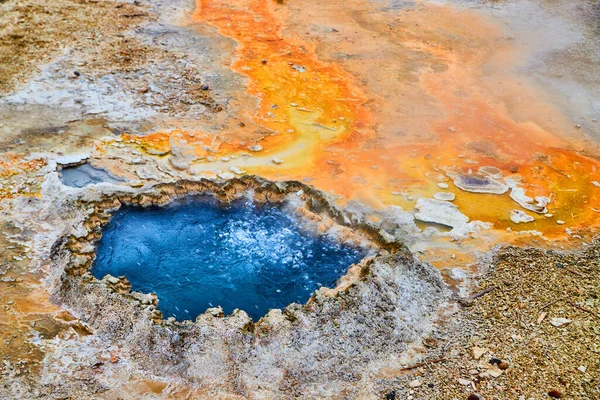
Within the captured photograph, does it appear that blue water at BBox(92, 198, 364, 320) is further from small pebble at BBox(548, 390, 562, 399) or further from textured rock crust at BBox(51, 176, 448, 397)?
small pebble at BBox(548, 390, 562, 399)

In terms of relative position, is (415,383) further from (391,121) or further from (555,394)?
(391,121)

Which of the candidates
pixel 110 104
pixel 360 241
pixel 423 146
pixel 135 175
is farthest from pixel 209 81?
pixel 360 241

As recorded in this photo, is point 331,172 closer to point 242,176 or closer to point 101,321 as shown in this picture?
point 242,176

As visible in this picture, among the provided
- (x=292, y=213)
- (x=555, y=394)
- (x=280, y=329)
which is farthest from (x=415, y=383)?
(x=292, y=213)

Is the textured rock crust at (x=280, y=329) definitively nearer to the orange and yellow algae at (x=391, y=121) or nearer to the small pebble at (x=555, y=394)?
the small pebble at (x=555, y=394)

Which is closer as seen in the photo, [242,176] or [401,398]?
[401,398]

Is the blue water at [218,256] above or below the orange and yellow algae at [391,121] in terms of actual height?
below

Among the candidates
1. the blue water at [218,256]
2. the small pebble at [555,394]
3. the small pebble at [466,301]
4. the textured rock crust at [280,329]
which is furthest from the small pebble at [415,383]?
the blue water at [218,256]
